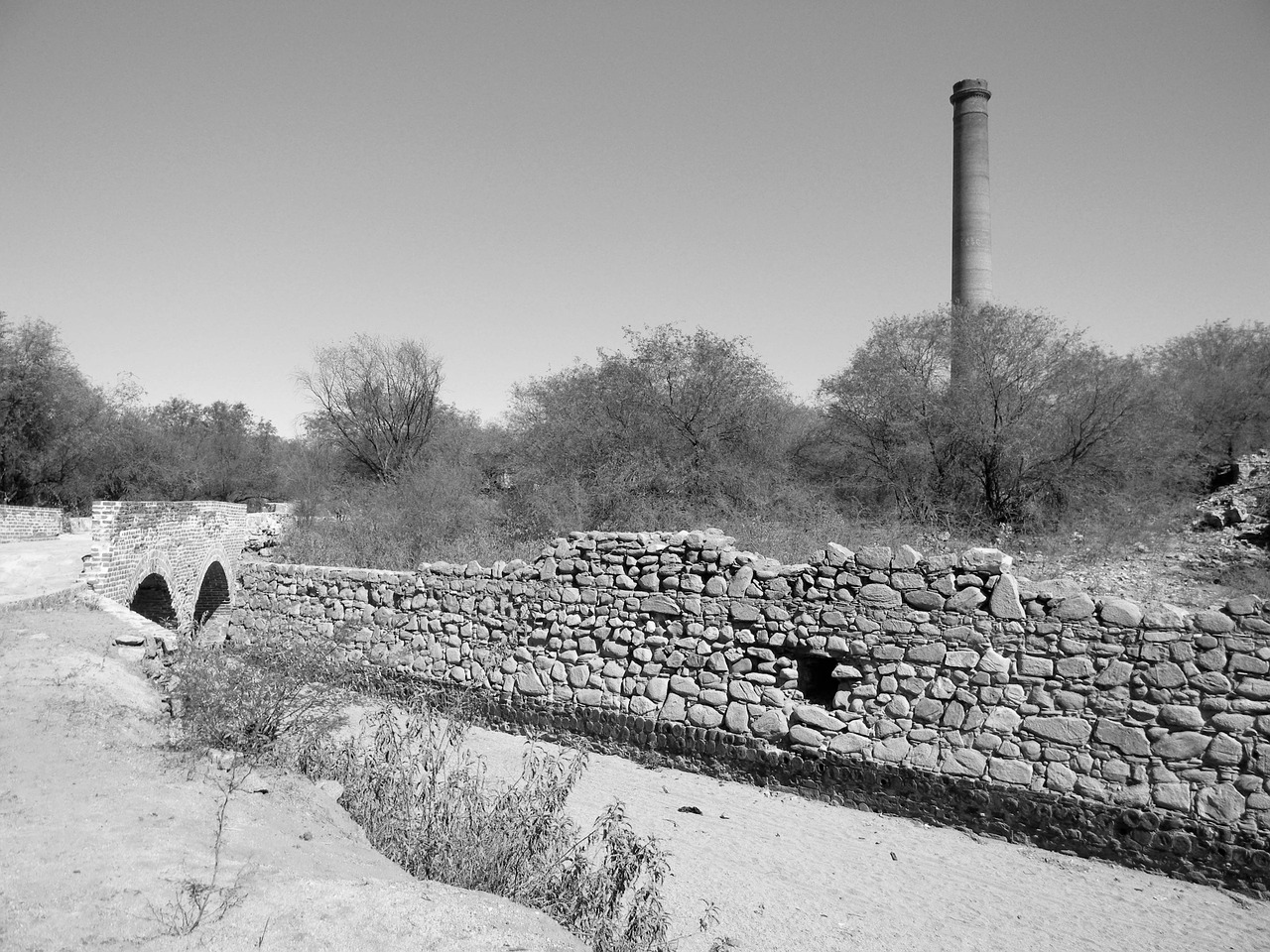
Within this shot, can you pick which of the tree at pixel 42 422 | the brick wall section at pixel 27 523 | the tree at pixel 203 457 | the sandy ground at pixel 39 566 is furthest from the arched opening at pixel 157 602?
the tree at pixel 203 457

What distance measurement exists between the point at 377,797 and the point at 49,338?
2925 cm

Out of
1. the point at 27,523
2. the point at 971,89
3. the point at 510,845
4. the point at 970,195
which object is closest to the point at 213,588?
the point at 27,523

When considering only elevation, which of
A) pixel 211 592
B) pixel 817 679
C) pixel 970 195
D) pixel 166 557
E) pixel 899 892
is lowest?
pixel 899 892

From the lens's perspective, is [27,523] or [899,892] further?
[27,523]

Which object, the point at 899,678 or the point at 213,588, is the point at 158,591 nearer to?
the point at 213,588

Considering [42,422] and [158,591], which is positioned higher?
[42,422]

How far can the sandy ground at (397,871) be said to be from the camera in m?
3.80

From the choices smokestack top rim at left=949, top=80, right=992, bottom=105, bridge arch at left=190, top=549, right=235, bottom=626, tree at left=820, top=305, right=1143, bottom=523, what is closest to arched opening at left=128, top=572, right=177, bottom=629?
bridge arch at left=190, top=549, right=235, bottom=626

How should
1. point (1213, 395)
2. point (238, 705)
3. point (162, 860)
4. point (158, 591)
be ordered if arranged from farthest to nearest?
point (1213, 395)
point (158, 591)
point (238, 705)
point (162, 860)

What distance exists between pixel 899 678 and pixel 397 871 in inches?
188

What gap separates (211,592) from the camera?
16.0 metres

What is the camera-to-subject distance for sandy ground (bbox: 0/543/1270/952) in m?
3.80

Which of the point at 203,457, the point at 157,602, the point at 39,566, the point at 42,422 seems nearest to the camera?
the point at 157,602

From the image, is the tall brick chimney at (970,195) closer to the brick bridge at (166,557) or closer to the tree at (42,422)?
the brick bridge at (166,557)
